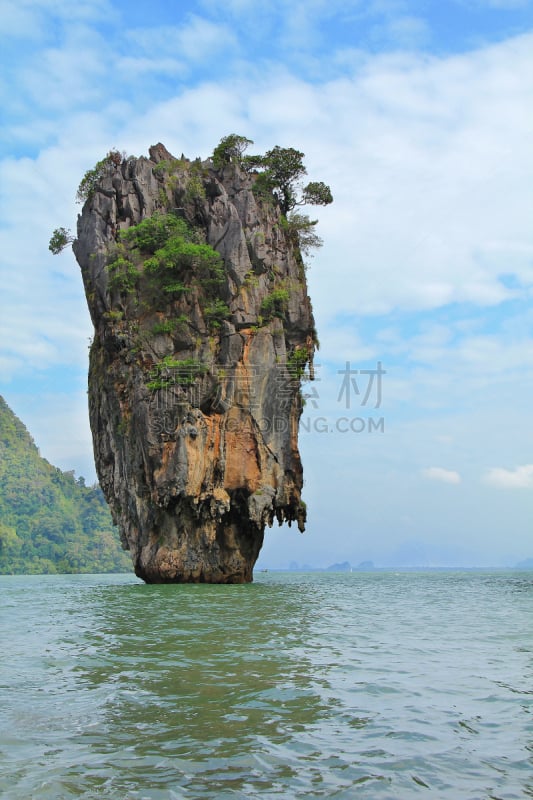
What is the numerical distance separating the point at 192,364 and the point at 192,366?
0.07m

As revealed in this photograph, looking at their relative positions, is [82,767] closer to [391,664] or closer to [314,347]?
[391,664]

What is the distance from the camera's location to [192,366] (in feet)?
77.9

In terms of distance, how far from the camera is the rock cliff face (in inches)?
914

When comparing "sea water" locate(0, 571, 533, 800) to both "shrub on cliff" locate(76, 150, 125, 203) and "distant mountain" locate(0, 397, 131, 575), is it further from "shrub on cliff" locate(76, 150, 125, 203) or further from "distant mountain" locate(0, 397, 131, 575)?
"distant mountain" locate(0, 397, 131, 575)

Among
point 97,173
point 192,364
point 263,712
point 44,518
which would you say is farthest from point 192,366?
point 44,518

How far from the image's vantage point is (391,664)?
27.3 ft

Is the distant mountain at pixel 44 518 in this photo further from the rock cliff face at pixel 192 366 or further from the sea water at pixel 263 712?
the sea water at pixel 263 712

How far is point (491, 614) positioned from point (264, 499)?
31.8 feet

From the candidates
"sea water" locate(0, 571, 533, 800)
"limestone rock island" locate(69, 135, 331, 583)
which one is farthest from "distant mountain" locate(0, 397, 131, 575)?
"sea water" locate(0, 571, 533, 800)

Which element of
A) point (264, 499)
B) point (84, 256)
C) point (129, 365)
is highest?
point (84, 256)

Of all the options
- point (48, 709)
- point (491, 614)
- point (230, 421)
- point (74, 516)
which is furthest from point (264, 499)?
point (74, 516)

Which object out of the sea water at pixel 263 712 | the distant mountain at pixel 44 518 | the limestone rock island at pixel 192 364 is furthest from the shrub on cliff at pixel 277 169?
the distant mountain at pixel 44 518

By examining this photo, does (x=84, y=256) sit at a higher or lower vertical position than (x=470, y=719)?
higher

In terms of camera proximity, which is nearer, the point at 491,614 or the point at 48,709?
the point at 48,709
